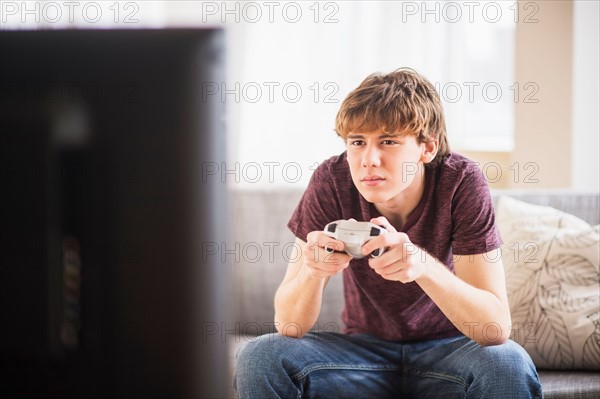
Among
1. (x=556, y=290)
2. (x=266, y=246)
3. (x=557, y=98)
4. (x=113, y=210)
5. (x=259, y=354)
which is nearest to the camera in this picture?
(x=113, y=210)

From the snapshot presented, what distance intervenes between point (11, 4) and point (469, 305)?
210 cm

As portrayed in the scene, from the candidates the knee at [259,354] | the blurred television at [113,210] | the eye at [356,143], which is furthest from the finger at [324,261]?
the blurred television at [113,210]

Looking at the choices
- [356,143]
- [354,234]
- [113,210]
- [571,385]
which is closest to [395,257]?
[354,234]

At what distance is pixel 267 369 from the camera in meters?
1.29

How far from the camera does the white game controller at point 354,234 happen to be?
116 cm

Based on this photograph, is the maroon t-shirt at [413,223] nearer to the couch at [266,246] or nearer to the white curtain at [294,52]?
A: the couch at [266,246]

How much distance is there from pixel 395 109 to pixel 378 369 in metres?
0.55

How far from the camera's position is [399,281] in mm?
1459

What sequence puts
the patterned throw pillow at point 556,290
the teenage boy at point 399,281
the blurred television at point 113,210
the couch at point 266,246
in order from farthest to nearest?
the couch at point 266,246, the patterned throw pillow at point 556,290, the teenage boy at point 399,281, the blurred television at point 113,210

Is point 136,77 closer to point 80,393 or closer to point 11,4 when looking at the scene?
point 80,393

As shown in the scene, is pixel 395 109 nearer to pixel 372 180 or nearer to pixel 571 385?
pixel 372 180

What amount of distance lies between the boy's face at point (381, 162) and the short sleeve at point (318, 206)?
106 mm

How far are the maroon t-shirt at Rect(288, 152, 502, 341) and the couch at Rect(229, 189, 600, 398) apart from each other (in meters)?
0.35

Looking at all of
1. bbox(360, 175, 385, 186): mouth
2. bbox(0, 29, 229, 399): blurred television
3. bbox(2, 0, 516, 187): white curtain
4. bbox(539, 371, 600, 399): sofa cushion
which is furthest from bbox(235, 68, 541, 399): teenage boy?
bbox(2, 0, 516, 187): white curtain
